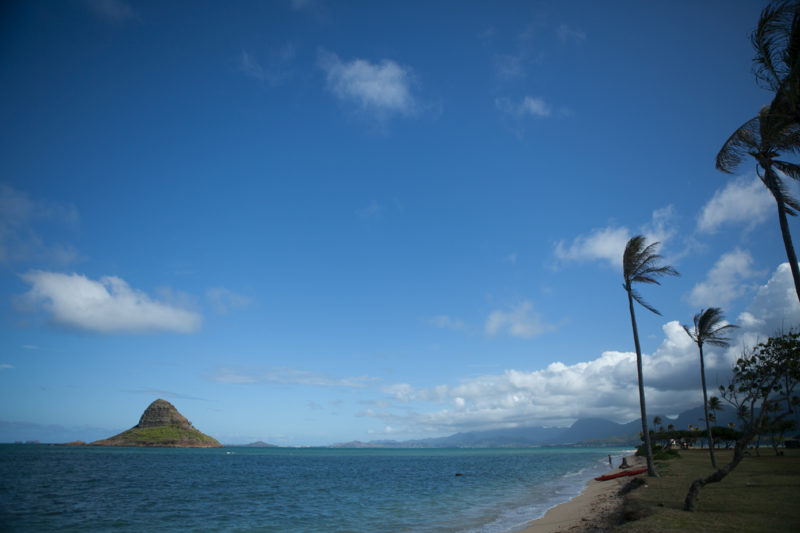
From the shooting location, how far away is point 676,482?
18.7 meters

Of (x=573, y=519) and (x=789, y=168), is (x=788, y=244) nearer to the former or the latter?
(x=789, y=168)

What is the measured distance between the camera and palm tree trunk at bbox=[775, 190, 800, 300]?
9656 millimetres

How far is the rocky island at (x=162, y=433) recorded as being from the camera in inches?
6624

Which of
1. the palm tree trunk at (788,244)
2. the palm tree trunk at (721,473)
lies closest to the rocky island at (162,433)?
the palm tree trunk at (721,473)

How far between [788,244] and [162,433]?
8109 inches

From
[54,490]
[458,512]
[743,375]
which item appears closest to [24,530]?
[54,490]

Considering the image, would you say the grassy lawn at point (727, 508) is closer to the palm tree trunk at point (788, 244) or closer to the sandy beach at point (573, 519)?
the sandy beach at point (573, 519)

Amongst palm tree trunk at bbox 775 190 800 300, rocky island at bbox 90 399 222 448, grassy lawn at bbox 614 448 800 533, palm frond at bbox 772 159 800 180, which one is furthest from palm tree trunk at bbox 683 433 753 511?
rocky island at bbox 90 399 222 448

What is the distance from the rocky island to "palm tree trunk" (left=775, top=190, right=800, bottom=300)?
202m

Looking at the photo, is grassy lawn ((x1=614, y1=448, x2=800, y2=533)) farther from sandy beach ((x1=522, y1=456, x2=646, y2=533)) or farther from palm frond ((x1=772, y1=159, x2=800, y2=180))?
palm frond ((x1=772, y1=159, x2=800, y2=180))

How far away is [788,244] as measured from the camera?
1015cm

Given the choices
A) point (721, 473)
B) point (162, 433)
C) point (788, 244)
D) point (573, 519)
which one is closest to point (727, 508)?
point (721, 473)

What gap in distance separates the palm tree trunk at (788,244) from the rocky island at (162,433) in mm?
202016

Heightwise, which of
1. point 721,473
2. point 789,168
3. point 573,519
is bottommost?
point 573,519
